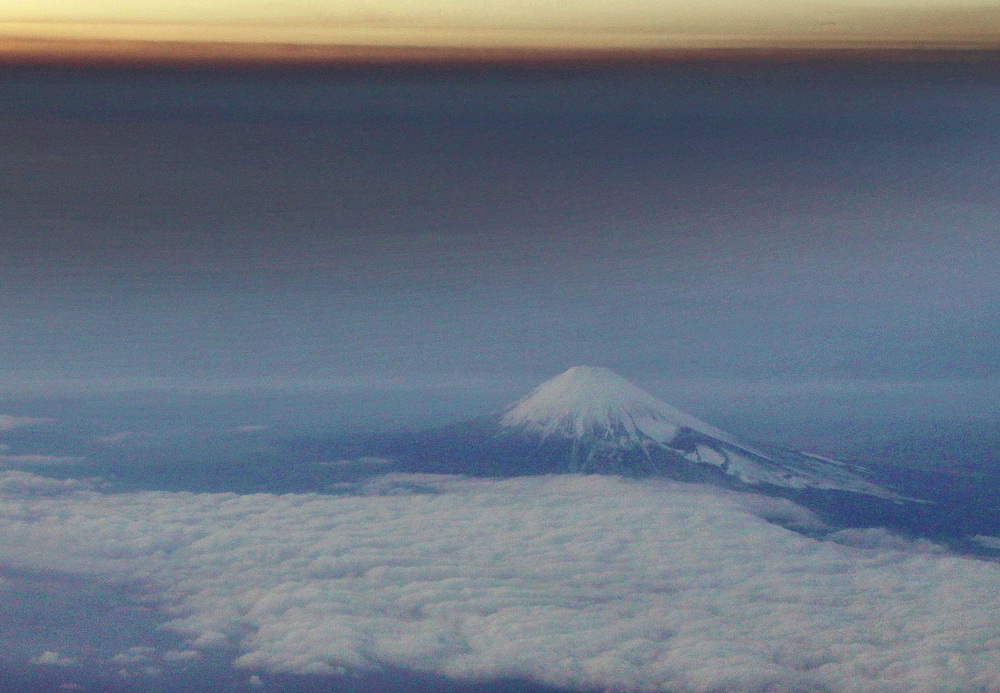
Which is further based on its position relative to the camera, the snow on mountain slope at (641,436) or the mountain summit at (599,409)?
the mountain summit at (599,409)

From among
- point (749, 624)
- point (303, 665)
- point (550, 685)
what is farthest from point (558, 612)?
point (303, 665)

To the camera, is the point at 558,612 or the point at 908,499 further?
the point at 908,499

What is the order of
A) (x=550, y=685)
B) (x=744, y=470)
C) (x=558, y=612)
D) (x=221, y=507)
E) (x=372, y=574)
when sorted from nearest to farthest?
(x=550, y=685) → (x=558, y=612) → (x=372, y=574) → (x=221, y=507) → (x=744, y=470)

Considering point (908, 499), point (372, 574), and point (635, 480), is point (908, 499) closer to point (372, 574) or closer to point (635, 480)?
point (635, 480)

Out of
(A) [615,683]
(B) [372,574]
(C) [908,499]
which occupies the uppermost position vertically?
(C) [908,499]

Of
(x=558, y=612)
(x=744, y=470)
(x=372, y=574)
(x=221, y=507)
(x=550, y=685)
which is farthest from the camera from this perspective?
(x=744, y=470)

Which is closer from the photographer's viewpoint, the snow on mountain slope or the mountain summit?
the snow on mountain slope

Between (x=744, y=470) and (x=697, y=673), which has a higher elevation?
(x=744, y=470)

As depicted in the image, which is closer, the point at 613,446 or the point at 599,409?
the point at 599,409
